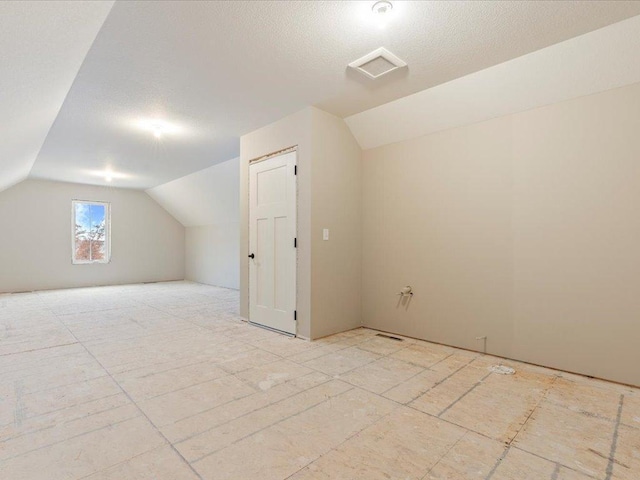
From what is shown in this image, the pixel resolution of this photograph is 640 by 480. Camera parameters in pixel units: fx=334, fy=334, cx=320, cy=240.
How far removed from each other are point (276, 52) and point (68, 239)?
7.59 meters

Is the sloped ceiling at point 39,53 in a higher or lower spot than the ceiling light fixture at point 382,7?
lower

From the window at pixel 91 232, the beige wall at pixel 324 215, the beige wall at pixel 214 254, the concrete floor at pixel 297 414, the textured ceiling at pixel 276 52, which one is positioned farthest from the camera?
the window at pixel 91 232

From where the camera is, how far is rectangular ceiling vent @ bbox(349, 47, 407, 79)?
94.1 inches

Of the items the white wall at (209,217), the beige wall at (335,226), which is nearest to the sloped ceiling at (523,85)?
the beige wall at (335,226)

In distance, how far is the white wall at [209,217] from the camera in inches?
254

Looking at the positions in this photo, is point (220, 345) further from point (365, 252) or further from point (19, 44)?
point (19, 44)

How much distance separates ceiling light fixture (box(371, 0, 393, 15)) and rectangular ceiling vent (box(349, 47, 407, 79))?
1.26 ft

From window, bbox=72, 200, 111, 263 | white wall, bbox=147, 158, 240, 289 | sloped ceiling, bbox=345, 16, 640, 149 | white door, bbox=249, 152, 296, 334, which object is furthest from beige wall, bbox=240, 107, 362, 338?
window, bbox=72, 200, 111, 263

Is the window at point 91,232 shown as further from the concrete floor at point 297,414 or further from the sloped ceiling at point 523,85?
the sloped ceiling at point 523,85

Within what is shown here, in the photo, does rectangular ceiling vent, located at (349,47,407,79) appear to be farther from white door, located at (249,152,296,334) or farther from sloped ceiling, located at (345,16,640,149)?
white door, located at (249,152,296,334)

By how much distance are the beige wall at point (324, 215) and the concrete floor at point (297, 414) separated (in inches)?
16.4

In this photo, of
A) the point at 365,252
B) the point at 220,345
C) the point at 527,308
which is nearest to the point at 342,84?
the point at 365,252

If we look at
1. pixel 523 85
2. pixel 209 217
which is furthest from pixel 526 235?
pixel 209 217

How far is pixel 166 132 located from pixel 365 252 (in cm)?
289
